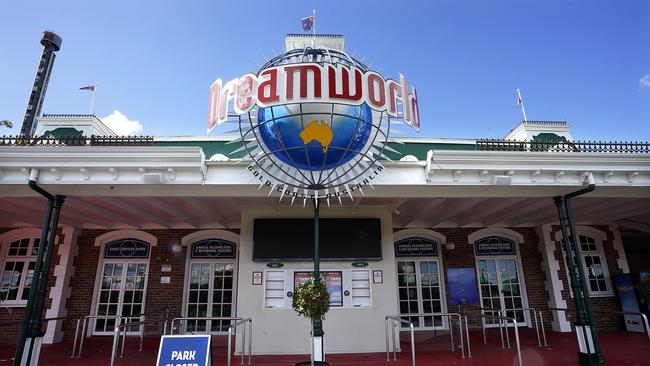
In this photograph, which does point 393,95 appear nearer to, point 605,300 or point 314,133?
point 314,133

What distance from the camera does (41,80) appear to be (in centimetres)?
1728

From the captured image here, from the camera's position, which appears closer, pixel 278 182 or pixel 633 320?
pixel 278 182

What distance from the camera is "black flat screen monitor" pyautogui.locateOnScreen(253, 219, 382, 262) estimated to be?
25.0ft

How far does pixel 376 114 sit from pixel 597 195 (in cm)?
432

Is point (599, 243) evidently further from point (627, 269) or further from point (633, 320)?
point (633, 320)

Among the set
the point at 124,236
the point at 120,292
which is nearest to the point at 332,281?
the point at 120,292

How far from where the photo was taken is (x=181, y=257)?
9.98 m

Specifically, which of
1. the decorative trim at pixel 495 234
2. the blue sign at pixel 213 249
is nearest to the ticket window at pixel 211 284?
the blue sign at pixel 213 249

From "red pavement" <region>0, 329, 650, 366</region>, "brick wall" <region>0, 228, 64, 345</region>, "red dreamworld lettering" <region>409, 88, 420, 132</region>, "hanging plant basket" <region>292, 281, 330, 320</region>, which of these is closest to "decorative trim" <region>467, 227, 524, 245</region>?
"red pavement" <region>0, 329, 650, 366</region>

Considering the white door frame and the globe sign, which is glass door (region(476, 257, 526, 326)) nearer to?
the globe sign

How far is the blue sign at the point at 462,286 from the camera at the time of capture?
10000mm

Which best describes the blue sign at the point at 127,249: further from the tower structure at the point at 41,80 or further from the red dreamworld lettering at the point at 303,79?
the tower structure at the point at 41,80

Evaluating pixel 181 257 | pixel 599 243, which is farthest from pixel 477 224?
pixel 181 257

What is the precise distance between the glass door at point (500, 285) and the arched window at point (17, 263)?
1160cm
